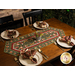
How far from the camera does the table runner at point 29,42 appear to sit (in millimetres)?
1618

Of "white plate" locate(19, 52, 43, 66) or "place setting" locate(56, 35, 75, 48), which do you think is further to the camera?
"place setting" locate(56, 35, 75, 48)

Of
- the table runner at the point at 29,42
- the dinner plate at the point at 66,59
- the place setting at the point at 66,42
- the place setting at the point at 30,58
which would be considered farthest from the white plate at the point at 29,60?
the place setting at the point at 66,42

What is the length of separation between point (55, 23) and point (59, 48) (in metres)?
0.82

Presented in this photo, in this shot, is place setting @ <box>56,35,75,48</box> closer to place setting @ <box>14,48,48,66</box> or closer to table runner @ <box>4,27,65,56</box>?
table runner @ <box>4,27,65,56</box>

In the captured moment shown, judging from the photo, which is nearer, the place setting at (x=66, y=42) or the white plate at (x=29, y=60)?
the white plate at (x=29, y=60)

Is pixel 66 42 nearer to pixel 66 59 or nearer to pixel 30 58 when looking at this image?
pixel 66 59

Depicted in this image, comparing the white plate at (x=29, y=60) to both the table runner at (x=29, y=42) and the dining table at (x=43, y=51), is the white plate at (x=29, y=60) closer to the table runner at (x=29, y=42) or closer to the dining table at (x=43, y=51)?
the dining table at (x=43, y=51)

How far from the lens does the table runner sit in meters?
1.62

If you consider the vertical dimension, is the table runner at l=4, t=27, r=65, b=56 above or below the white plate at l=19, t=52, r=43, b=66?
above

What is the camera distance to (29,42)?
176cm

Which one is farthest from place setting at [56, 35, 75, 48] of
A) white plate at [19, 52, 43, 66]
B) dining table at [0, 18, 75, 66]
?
white plate at [19, 52, 43, 66]

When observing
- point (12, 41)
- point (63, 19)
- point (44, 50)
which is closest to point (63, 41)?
point (44, 50)

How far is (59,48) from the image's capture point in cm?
165

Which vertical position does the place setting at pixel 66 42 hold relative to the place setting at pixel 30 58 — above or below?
above
